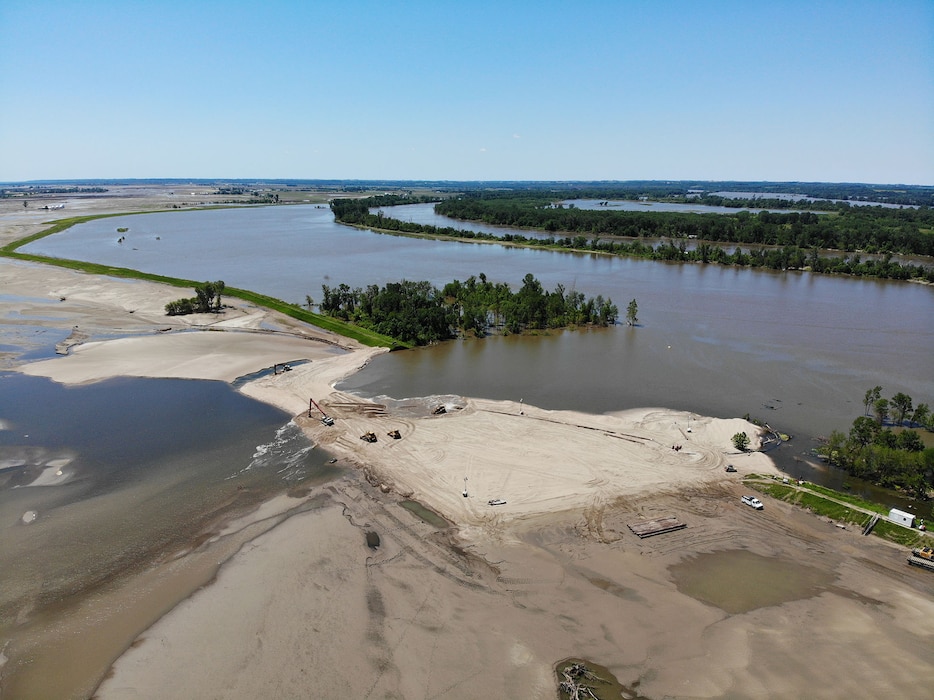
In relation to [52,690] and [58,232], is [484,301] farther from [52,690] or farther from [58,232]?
[58,232]

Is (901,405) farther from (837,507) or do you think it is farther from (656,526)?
(656,526)

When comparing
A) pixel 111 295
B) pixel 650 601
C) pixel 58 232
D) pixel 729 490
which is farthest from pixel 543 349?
pixel 58 232

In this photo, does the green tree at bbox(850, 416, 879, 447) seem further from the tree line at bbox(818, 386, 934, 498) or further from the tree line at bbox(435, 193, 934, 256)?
the tree line at bbox(435, 193, 934, 256)

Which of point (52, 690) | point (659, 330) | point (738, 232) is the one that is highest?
point (738, 232)

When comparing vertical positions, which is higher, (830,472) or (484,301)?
(484,301)

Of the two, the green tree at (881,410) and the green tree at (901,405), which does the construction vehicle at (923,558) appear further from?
the green tree at (901,405)

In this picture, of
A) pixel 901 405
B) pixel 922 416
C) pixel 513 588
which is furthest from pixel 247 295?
pixel 922 416
